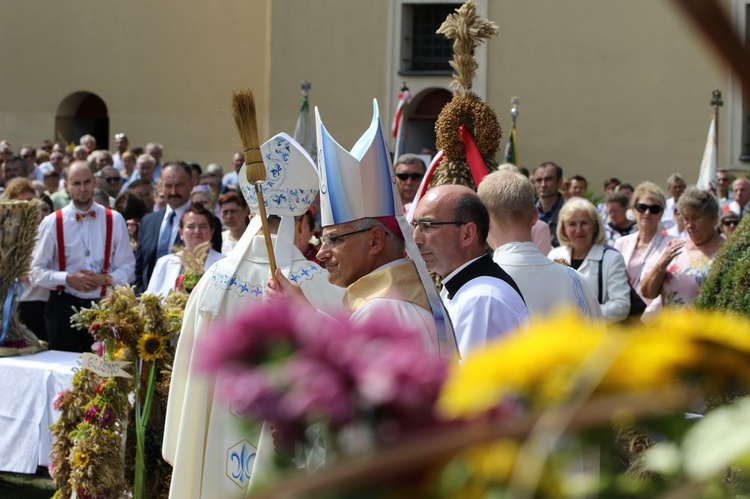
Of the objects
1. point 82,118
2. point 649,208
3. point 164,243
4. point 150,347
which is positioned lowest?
point 150,347

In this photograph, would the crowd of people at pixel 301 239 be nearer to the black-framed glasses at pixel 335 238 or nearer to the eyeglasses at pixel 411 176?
the eyeglasses at pixel 411 176

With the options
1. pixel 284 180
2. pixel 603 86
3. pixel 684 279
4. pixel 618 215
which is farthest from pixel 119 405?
pixel 603 86

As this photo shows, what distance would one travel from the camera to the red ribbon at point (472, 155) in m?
5.56

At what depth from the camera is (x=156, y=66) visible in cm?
2381

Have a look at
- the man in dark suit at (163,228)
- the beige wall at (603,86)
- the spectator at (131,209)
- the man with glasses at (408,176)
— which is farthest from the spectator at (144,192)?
the beige wall at (603,86)

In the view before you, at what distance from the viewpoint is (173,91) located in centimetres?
2377

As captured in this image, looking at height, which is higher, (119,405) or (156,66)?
(156,66)

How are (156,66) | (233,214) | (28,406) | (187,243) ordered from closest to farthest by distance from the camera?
(28,406), (187,243), (233,214), (156,66)

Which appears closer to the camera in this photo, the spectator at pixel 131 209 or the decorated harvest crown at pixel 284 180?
the decorated harvest crown at pixel 284 180

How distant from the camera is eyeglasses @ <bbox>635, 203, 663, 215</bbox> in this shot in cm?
796

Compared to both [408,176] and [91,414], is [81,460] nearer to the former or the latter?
[91,414]

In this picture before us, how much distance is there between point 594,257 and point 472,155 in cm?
170

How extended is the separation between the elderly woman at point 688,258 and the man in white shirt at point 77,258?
3926 millimetres

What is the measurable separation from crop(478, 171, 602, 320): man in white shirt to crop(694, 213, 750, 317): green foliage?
78 cm
